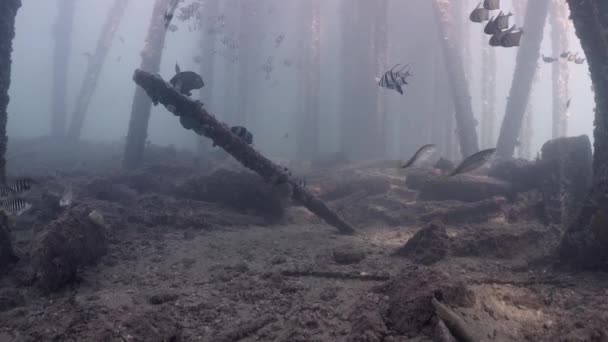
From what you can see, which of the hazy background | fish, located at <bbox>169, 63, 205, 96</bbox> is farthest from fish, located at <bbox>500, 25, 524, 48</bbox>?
the hazy background

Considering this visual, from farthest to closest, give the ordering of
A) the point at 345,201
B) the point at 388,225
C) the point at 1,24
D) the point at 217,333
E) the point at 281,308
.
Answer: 1. the point at 345,201
2. the point at 388,225
3. the point at 1,24
4. the point at 281,308
5. the point at 217,333

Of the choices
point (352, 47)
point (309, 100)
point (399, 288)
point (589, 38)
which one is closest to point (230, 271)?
point (399, 288)

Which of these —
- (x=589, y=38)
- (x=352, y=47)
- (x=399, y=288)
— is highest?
(x=352, y=47)

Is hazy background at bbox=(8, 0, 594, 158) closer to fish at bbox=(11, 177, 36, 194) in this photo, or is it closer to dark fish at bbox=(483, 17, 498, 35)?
dark fish at bbox=(483, 17, 498, 35)

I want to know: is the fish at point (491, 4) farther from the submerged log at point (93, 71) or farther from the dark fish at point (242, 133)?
the submerged log at point (93, 71)

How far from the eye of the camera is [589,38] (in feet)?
18.6

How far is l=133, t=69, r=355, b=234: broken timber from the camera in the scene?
582 cm

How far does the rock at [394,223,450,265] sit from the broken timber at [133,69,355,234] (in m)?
2.30

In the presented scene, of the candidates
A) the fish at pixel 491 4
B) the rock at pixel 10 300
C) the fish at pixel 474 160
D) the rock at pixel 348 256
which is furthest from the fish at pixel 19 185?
the fish at pixel 491 4

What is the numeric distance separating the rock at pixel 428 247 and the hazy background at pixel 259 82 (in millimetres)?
18159

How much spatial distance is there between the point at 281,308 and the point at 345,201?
6432 mm

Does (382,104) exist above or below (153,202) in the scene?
above

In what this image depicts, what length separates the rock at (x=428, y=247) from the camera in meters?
5.44

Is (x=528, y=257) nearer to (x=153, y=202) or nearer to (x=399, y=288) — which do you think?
(x=399, y=288)
